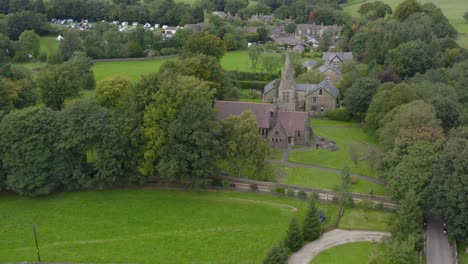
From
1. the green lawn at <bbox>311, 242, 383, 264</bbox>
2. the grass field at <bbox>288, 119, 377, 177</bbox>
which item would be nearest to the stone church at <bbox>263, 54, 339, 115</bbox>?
the grass field at <bbox>288, 119, 377, 177</bbox>

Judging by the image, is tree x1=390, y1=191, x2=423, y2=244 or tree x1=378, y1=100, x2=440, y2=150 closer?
tree x1=390, y1=191, x2=423, y2=244

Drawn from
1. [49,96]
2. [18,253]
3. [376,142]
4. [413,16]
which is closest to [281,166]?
[376,142]

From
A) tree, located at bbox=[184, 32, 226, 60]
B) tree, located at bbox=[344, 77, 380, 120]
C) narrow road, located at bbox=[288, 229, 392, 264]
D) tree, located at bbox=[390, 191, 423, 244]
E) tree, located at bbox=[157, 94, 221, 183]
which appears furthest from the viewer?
tree, located at bbox=[184, 32, 226, 60]

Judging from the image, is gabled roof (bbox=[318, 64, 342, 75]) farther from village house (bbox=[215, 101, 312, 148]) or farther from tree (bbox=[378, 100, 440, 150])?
tree (bbox=[378, 100, 440, 150])

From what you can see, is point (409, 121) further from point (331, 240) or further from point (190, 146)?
point (190, 146)

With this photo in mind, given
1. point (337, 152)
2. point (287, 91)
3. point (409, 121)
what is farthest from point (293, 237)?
point (287, 91)

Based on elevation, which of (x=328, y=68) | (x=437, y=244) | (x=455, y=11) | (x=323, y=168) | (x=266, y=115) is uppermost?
(x=455, y=11)

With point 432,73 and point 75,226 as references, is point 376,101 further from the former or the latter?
point 75,226
